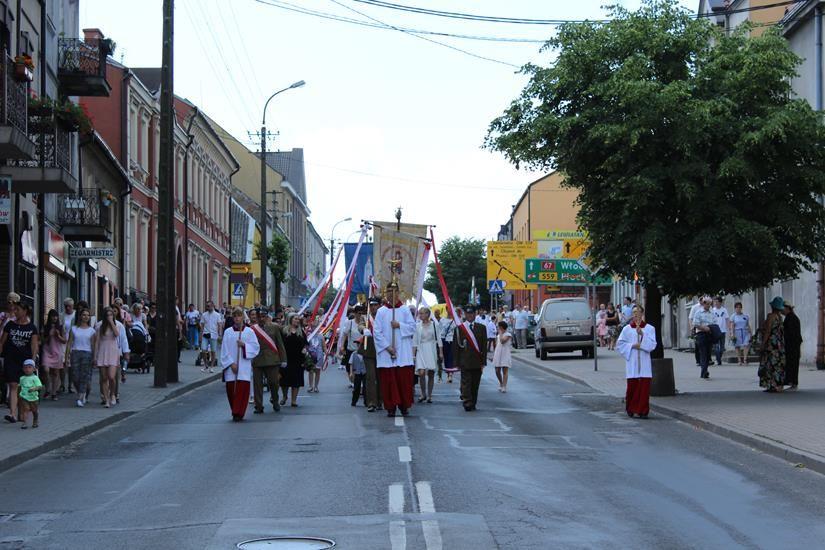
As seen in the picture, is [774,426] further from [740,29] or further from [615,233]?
[740,29]

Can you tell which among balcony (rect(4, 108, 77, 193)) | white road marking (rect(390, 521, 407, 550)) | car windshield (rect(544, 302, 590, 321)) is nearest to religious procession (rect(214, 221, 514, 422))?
balcony (rect(4, 108, 77, 193))

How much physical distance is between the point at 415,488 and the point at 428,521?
1.70 meters

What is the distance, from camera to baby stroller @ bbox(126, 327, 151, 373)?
31.3m

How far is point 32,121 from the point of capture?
23406mm

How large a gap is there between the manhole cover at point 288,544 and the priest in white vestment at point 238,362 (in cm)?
1038

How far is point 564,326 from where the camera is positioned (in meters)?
40.5

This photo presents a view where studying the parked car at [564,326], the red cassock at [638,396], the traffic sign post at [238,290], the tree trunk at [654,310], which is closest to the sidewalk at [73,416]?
the red cassock at [638,396]

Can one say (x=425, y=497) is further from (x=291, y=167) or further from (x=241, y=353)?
(x=291, y=167)

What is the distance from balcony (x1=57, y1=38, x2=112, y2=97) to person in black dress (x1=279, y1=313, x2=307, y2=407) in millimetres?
10839

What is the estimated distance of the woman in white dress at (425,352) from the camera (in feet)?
74.0

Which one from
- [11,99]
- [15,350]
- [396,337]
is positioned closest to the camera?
[15,350]

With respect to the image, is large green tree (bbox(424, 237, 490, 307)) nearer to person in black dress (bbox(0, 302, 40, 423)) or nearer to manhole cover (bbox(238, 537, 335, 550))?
person in black dress (bbox(0, 302, 40, 423))

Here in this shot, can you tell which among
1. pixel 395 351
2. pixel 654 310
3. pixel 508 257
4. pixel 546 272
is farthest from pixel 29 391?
pixel 508 257

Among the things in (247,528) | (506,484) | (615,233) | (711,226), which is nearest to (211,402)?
(615,233)
